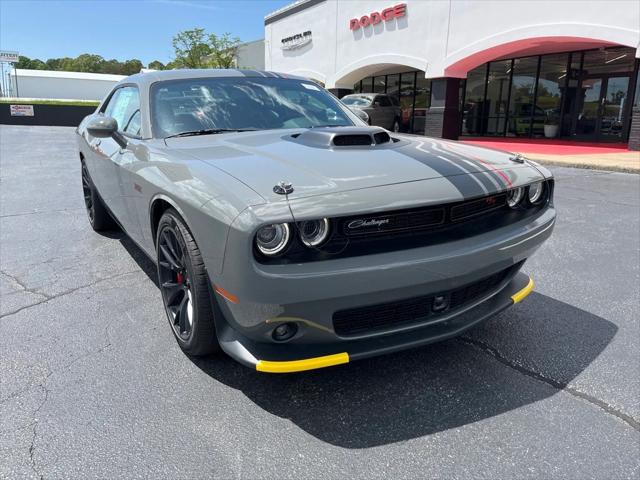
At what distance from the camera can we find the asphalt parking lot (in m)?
1.90

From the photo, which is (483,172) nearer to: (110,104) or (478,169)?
(478,169)

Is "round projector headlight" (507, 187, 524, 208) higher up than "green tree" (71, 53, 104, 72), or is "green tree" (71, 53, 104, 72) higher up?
"green tree" (71, 53, 104, 72)

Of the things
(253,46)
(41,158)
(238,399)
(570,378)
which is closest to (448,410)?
(570,378)

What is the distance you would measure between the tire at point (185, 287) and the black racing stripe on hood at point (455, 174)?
45.6 inches

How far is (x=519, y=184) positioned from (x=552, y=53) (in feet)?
55.9

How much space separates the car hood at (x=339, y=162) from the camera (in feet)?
6.72

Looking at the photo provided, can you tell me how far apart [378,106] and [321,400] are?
1736 centimetres

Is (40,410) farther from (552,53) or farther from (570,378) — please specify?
(552,53)

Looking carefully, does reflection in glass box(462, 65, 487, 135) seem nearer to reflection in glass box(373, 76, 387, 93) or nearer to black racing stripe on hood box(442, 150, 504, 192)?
reflection in glass box(373, 76, 387, 93)

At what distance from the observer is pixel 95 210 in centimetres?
494

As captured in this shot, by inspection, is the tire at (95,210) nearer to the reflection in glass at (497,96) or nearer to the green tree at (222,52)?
the reflection in glass at (497,96)

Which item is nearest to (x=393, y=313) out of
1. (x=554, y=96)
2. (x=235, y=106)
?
(x=235, y=106)

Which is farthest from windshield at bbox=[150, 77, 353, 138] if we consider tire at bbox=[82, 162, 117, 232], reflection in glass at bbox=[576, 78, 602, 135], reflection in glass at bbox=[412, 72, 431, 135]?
reflection in glass at bbox=[412, 72, 431, 135]

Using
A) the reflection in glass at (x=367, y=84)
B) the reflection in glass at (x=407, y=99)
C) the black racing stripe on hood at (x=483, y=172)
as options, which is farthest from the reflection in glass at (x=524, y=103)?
the black racing stripe on hood at (x=483, y=172)
